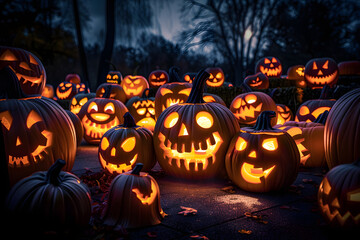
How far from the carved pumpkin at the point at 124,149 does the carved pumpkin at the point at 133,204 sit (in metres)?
1.31

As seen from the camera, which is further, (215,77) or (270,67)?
(270,67)

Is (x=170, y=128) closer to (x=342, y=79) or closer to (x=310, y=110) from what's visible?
(x=310, y=110)

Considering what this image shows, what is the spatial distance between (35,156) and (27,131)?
0.99 ft

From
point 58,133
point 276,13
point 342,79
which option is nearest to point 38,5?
point 276,13

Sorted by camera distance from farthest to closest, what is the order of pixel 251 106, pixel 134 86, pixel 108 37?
1. pixel 108 37
2. pixel 134 86
3. pixel 251 106

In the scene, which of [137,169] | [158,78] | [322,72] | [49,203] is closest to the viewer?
[49,203]

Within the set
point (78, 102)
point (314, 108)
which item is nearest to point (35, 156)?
point (314, 108)

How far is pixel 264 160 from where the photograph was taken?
Result: 3539mm

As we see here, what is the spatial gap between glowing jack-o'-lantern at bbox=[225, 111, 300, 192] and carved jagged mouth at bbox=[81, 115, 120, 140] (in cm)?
335

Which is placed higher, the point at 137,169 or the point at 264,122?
the point at 264,122

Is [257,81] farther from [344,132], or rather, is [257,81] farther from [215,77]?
[344,132]

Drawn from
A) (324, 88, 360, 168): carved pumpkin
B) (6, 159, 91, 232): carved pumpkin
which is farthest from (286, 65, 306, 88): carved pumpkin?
(6, 159, 91, 232): carved pumpkin

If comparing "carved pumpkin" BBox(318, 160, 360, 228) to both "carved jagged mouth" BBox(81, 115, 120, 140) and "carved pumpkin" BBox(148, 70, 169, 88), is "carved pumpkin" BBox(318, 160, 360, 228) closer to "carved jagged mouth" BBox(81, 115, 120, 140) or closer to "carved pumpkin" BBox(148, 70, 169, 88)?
"carved jagged mouth" BBox(81, 115, 120, 140)

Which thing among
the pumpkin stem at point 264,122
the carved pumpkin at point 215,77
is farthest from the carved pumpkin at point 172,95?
the carved pumpkin at point 215,77
